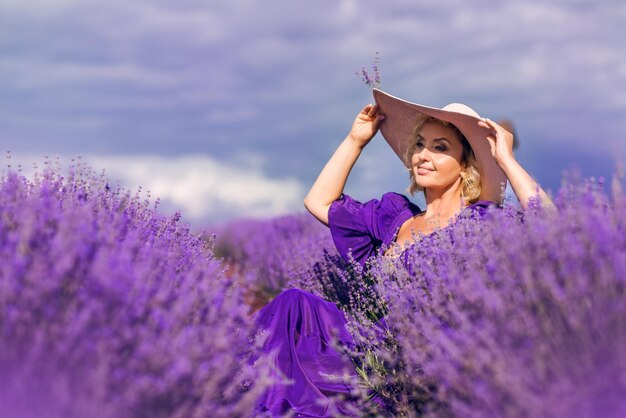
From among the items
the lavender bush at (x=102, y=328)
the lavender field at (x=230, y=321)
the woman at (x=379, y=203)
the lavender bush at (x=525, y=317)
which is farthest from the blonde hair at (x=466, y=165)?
the lavender bush at (x=102, y=328)

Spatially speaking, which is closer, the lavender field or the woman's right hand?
the lavender field

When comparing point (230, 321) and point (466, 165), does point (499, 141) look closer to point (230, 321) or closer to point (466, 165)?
point (466, 165)

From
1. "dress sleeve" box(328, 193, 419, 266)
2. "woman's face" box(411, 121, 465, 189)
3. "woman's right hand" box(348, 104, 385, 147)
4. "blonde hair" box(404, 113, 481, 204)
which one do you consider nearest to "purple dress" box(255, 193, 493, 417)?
"blonde hair" box(404, 113, 481, 204)

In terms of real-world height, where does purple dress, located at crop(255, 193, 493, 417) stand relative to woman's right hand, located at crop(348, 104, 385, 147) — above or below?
below

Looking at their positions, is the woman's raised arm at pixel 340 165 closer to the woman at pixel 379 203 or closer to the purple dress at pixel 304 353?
the woman at pixel 379 203

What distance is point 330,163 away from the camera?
15.3ft

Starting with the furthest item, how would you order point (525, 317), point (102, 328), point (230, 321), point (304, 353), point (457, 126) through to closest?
1. point (457, 126)
2. point (304, 353)
3. point (230, 321)
4. point (525, 317)
5. point (102, 328)

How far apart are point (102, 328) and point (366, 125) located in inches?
114

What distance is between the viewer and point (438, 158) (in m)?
4.30

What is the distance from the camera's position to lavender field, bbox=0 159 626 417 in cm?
203

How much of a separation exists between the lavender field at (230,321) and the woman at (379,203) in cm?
74

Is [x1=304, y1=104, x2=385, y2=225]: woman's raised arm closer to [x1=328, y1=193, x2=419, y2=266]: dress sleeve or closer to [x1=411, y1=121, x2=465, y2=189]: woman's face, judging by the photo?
[x1=328, y1=193, x2=419, y2=266]: dress sleeve

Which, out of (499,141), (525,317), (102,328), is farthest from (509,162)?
(102,328)

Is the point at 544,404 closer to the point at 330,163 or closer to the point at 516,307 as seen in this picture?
the point at 516,307
